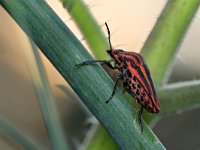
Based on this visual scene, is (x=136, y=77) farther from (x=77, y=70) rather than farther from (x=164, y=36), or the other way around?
(x=77, y=70)

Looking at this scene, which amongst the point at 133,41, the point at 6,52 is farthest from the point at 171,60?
the point at 6,52

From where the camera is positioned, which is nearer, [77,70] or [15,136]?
[77,70]

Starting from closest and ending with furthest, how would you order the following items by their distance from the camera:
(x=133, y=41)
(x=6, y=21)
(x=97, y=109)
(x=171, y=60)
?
1. (x=97, y=109)
2. (x=171, y=60)
3. (x=133, y=41)
4. (x=6, y=21)

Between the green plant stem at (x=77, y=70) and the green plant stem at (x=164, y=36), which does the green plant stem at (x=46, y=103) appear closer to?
the green plant stem at (x=164, y=36)

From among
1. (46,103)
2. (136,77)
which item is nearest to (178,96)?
(136,77)

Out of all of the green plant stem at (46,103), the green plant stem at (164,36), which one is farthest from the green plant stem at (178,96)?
the green plant stem at (46,103)

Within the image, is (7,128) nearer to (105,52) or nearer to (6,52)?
(105,52)
